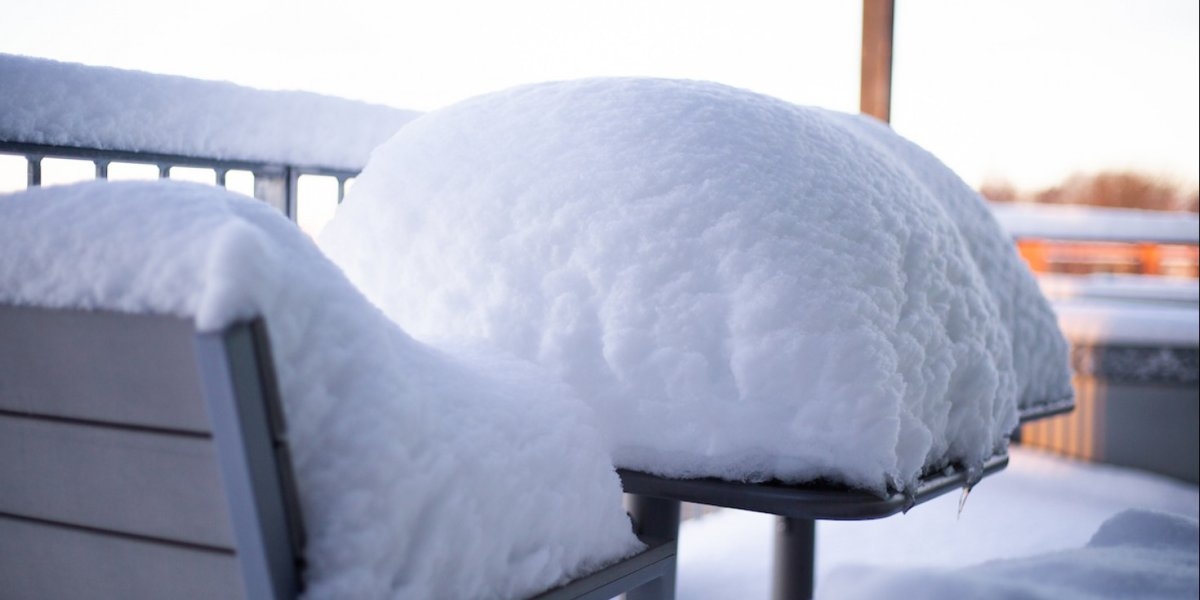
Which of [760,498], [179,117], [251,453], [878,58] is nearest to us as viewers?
[251,453]

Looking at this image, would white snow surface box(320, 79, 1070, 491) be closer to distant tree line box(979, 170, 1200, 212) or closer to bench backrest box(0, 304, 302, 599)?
bench backrest box(0, 304, 302, 599)

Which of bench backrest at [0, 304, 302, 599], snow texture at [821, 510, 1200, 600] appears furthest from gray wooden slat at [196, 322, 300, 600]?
snow texture at [821, 510, 1200, 600]

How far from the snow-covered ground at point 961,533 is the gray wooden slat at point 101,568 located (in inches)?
51.1

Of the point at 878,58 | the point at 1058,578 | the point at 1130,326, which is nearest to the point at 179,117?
the point at 1058,578

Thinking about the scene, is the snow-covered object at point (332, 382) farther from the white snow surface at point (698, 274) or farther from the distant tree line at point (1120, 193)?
the distant tree line at point (1120, 193)

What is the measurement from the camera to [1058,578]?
175cm

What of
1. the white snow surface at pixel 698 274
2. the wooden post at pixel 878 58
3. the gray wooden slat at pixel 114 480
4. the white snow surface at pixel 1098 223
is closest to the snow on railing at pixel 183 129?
the white snow surface at pixel 698 274

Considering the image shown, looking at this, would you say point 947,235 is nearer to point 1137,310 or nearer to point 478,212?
point 478,212

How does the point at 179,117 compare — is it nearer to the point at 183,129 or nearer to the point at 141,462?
the point at 183,129

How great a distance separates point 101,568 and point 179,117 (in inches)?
34.8

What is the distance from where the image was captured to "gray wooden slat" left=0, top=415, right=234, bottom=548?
62 cm

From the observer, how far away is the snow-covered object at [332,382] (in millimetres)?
583

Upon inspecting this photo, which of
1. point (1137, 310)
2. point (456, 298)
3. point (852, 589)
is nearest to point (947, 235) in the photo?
point (456, 298)

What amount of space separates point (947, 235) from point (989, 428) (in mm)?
237
